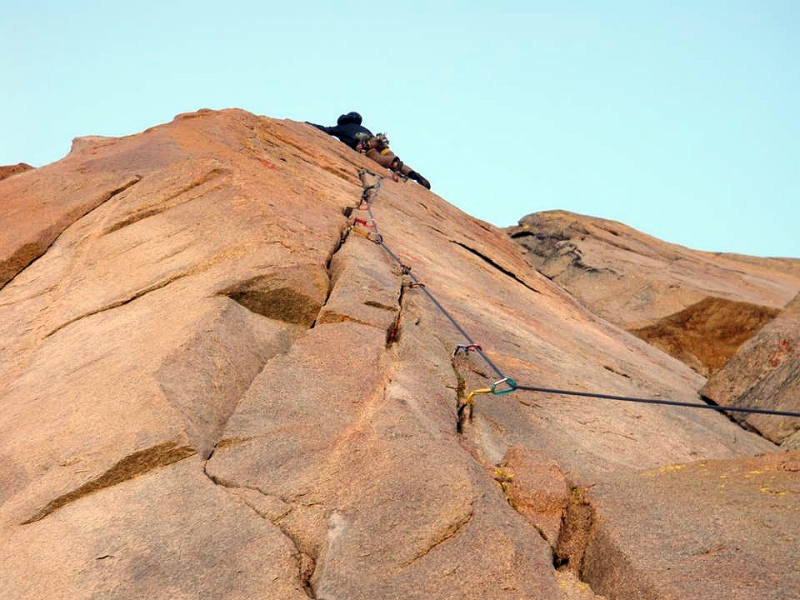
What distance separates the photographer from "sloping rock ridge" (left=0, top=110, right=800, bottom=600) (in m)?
4.59

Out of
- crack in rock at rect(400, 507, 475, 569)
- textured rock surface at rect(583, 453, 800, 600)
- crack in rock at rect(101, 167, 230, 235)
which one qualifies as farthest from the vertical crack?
crack in rock at rect(101, 167, 230, 235)

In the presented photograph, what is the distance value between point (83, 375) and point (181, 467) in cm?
194

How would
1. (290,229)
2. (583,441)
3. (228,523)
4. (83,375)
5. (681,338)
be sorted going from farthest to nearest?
1. (681,338)
2. (290,229)
3. (583,441)
4. (83,375)
5. (228,523)

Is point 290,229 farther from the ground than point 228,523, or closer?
farther from the ground

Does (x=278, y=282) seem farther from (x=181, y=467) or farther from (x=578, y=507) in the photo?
(x=578, y=507)

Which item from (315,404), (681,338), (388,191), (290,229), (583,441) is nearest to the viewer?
(315,404)

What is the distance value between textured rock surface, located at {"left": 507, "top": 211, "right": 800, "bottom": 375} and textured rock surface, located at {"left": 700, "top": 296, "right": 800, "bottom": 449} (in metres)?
5.34

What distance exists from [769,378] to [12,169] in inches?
549

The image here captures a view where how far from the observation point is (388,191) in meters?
16.4

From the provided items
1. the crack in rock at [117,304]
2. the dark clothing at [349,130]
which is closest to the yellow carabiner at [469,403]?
the crack in rock at [117,304]

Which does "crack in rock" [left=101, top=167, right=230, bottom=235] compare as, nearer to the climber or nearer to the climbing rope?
the climbing rope

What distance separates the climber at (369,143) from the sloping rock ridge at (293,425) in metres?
9.17

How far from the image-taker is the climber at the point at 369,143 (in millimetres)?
21094

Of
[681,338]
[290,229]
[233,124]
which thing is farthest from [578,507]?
[681,338]
